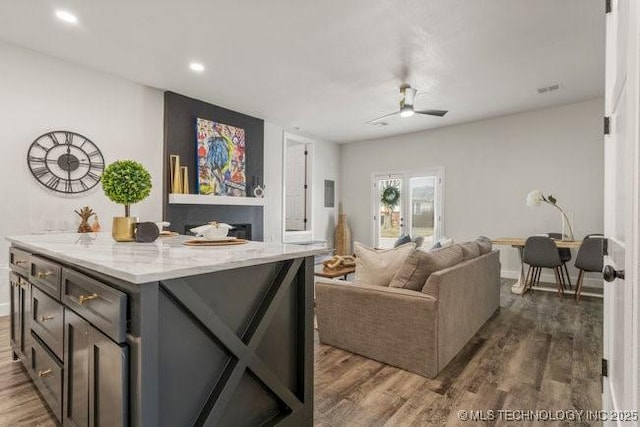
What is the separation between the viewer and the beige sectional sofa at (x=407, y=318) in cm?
219

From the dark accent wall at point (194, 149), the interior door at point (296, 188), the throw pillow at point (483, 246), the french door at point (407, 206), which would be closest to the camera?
the throw pillow at point (483, 246)

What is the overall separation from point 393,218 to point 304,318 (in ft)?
19.4

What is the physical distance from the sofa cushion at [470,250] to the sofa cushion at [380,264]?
59cm

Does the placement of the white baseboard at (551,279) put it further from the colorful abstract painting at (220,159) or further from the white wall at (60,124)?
the white wall at (60,124)

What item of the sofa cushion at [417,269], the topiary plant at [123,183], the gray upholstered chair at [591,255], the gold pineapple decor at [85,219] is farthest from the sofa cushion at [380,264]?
the gold pineapple decor at [85,219]

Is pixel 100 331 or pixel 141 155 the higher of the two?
pixel 141 155

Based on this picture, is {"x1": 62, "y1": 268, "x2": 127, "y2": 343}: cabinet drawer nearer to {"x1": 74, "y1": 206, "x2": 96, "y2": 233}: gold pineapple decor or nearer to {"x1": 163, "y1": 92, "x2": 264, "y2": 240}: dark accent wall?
{"x1": 74, "y1": 206, "x2": 96, "y2": 233}: gold pineapple decor

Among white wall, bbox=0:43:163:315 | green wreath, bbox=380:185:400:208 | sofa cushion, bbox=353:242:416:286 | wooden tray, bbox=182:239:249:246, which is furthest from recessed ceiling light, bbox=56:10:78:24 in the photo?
green wreath, bbox=380:185:400:208

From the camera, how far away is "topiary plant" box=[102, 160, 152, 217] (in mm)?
1864

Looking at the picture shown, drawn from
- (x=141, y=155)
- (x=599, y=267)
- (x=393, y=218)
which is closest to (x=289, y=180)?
(x=393, y=218)

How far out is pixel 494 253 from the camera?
3.57m

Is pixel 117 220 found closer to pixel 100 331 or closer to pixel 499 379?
pixel 100 331

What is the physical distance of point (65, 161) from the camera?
3771 millimetres

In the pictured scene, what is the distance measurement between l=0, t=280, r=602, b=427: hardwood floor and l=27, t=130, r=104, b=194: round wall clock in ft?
5.26
